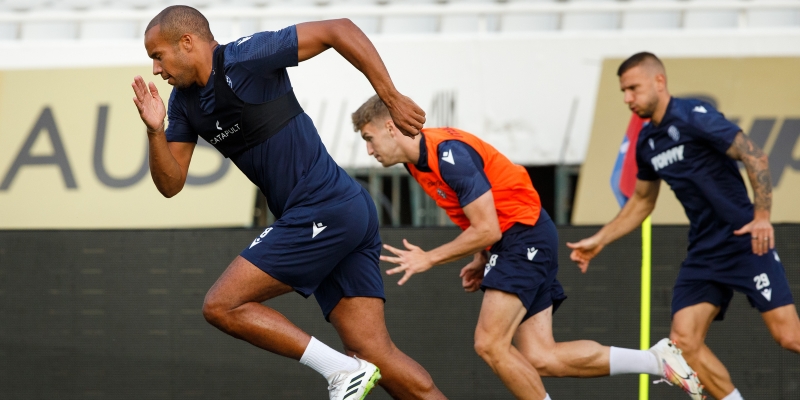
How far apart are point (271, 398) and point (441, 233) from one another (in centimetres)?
144

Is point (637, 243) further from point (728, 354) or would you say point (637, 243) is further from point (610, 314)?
point (728, 354)

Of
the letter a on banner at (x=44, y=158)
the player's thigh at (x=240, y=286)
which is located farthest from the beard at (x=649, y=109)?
the letter a on banner at (x=44, y=158)

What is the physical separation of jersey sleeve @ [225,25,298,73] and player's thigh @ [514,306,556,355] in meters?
1.93

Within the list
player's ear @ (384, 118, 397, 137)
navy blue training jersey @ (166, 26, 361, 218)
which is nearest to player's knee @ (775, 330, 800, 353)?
player's ear @ (384, 118, 397, 137)

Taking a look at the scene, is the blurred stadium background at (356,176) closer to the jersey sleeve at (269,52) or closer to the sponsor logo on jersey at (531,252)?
the sponsor logo on jersey at (531,252)

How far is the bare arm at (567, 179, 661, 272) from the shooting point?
4.70 metres

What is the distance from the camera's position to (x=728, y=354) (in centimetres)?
517

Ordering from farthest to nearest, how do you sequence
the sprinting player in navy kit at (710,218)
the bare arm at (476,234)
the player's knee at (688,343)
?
1. the player's knee at (688,343)
2. the sprinting player in navy kit at (710,218)
3. the bare arm at (476,234)

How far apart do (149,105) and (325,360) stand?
1190 millimetres

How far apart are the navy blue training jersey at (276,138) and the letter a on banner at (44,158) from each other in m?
4.06

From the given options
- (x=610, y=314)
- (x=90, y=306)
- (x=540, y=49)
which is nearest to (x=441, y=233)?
(x=610, y=314)

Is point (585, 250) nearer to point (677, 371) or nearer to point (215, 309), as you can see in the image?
point (677, 371)

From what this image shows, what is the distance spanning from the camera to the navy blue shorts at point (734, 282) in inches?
172

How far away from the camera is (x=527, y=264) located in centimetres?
425
